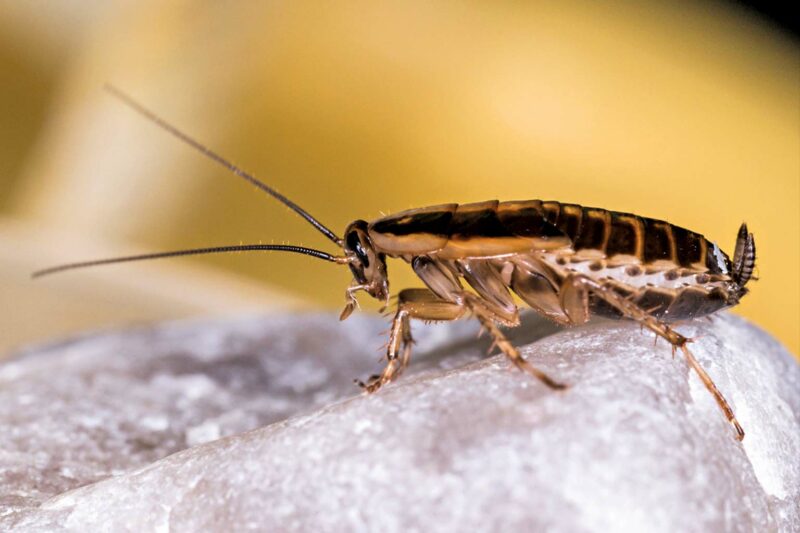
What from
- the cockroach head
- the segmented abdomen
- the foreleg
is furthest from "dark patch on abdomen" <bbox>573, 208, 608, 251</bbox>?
the cockroach head

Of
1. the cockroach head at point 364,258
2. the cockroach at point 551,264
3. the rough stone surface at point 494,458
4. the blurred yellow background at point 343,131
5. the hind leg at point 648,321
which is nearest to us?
the rough stone surface at point 494,458

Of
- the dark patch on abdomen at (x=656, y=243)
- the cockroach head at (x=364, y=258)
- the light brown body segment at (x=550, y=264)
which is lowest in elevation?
the cockroach head at (x=364, y=258)

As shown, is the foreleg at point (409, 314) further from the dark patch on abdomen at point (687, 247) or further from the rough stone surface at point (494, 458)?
the dark patch on abdomen at point (687, 247)

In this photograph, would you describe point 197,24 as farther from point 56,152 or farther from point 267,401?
point 267,401

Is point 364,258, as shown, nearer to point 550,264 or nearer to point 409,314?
point 409,314

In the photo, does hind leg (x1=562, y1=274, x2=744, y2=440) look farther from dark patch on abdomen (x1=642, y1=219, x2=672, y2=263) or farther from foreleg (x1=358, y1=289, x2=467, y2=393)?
foreleg (x1=358, y1=289, x2=467, y2=393)

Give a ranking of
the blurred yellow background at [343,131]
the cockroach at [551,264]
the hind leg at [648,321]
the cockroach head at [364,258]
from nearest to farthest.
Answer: the hind leg at [648,321] < the cockroach at [551,264] < the cockroach head at [364,258] < the blurred yellow background at [343,131]

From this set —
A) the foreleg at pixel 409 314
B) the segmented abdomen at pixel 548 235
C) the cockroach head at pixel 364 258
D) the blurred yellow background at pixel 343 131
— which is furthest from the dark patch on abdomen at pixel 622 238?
the blurred yellow background at pixel 343 131
